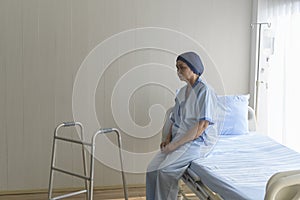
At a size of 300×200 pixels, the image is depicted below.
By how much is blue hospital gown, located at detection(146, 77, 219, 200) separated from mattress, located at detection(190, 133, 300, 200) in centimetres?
9

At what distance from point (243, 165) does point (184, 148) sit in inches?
19.3

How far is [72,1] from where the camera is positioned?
3.80m

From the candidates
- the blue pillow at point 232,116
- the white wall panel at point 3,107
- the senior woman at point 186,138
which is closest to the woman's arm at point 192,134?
the senior woman at point 186,138

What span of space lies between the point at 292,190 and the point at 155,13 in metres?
2.40

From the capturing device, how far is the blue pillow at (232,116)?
12.1 feet

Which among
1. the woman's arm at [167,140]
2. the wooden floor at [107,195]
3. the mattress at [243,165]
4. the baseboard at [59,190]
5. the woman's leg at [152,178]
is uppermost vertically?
the woman's arm at [167,140]

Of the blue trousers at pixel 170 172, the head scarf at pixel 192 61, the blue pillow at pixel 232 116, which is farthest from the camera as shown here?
the blue pillow at pixel 232 116

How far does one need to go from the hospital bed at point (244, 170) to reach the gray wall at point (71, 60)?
0.76 metres

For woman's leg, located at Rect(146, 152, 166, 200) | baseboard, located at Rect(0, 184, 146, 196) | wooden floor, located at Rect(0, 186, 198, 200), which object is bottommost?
wooden floor, located at Rect(0, 186, 198, 200)

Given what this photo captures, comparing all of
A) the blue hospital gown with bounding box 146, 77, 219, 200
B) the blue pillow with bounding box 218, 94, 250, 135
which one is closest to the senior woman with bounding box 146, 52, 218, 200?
the blue hospital gown with bounding box 146, 77, 219, 200

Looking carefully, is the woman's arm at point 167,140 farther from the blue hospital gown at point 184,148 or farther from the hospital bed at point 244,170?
the hospital bed at point 244,170

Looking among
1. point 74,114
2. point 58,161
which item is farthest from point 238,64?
point 58,161

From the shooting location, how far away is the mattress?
240 centimetres

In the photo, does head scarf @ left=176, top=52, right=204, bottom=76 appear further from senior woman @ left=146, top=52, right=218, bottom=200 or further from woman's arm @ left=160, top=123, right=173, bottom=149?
woman's arm @ left=160, top=123, right=173, bottom=149
